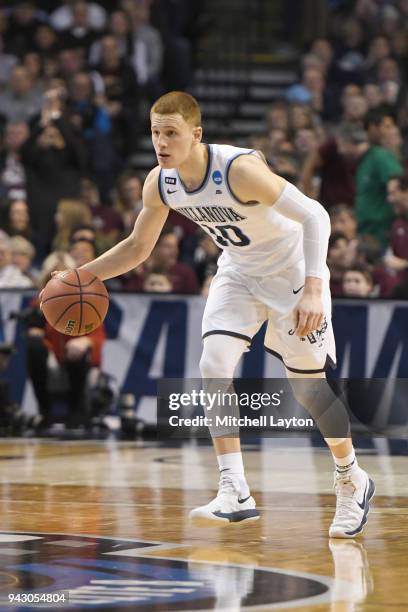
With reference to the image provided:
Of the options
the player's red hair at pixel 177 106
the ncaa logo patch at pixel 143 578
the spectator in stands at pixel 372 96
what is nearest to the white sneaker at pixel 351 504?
the ncaa logo patch at pixel 143 578

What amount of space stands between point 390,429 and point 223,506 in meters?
5.35

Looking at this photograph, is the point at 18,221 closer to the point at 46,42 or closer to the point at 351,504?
the point at 46,42

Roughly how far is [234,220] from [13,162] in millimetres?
11471

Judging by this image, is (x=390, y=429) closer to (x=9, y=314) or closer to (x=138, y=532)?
(x=9, y=314)

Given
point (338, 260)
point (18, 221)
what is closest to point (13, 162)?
point (18, 221)

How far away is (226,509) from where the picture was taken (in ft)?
23.6

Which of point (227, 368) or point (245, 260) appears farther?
point (245, 260)

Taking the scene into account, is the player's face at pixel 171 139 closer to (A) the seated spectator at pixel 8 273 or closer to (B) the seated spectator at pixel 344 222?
(B) the seated spectator at pixel 344 222

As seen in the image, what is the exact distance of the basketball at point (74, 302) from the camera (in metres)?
7.29

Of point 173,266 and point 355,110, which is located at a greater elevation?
point 355,110

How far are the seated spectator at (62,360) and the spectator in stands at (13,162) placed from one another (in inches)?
183

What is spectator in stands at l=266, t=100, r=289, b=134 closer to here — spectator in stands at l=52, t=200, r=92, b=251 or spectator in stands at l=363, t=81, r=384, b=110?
spectator in stands at l=363, t=81, r=384, b=110

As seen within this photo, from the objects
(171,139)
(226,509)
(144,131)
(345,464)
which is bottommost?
(226,509)

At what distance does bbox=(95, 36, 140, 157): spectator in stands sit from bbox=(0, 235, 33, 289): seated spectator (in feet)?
15.0
